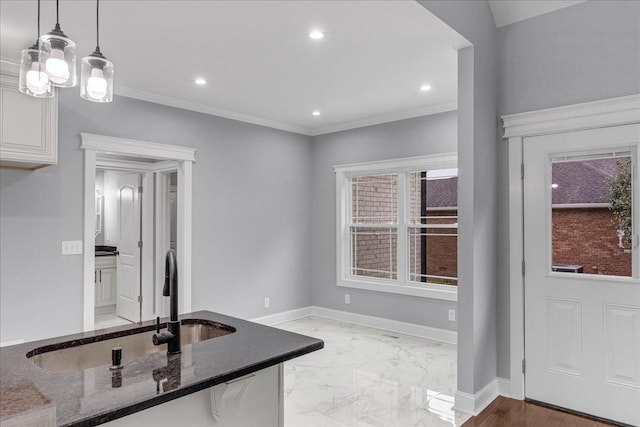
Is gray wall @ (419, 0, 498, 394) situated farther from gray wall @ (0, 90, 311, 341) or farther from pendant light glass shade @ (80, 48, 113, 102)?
gray wall @ (0, 90, 311, 341)

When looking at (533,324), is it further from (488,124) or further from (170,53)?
(170,53)

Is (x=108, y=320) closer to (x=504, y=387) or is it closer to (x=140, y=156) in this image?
(x=140, y=156)

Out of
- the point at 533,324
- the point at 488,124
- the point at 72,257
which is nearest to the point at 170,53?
the point at 72,257

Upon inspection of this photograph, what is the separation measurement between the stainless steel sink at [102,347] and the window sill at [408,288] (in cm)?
330

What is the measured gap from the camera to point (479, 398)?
2963mm

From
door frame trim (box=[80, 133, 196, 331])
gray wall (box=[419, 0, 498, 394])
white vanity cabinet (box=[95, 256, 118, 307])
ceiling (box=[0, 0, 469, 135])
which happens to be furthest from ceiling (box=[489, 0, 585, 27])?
white vanity cabinet (box=[95, 256, 118, 307])

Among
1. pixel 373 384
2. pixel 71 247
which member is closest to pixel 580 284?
pixel 373 384

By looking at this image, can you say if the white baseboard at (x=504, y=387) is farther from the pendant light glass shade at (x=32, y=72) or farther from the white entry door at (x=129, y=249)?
the white entry door at (x=129, y=249)

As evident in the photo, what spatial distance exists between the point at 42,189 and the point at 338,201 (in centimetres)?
339

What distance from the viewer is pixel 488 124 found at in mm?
3186

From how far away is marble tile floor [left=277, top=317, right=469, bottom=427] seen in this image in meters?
2.91

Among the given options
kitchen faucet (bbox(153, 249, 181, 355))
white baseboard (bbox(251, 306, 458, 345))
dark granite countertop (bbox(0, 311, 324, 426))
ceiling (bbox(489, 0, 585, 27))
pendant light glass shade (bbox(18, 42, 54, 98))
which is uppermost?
ceiling (bbox(489, 0, 585, 27))

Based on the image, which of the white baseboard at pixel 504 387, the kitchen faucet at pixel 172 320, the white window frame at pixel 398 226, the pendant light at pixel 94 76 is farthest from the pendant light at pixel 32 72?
the white window frame at pixel 398 226

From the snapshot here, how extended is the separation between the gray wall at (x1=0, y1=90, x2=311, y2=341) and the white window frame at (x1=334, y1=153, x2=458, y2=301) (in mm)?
589
